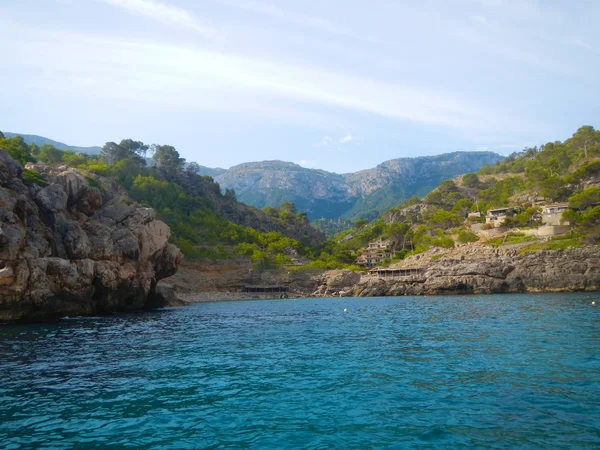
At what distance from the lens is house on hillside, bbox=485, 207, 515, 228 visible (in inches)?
4074

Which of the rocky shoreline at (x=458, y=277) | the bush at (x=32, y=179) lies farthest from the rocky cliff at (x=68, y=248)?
the rocky shoreline at (x=458, y=277)

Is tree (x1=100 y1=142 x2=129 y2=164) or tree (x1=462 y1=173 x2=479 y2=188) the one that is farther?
tree (x1=462 y1=173 x2=479 y2=188)

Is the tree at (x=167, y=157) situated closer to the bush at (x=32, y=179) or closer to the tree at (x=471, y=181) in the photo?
the bush at (x=32, y=179)

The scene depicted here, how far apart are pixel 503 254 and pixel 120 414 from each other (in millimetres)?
81426

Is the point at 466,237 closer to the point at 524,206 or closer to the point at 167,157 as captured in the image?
the point at 524,206

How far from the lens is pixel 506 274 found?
73125 millimetres

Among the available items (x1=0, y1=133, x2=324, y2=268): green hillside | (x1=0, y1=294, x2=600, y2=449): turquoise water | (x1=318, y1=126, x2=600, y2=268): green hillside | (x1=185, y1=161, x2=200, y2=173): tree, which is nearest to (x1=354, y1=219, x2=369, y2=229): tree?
Result: (x1=318, y1=126, x2=600, y2=268): green hillside

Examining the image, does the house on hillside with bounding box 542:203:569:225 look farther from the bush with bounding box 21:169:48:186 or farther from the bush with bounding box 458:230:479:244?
the bush with bounding box 21:169:48:186

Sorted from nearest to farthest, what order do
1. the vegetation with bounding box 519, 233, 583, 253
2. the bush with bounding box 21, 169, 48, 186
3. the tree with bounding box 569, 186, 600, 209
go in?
the bush with bounding box 21, 169, 48, 186 → the vegetation with bounding box 519, 233, 583, 253 → the tree with bounding box 569, 186, 600, 209

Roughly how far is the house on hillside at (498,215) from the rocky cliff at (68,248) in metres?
77.9

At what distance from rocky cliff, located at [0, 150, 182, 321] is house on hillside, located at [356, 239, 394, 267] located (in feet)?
230

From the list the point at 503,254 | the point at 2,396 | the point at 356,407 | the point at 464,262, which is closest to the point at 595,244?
the point at 503,254

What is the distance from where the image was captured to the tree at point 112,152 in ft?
456

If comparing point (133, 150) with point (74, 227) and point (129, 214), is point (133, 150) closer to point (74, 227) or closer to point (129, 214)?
point (129, 214)
